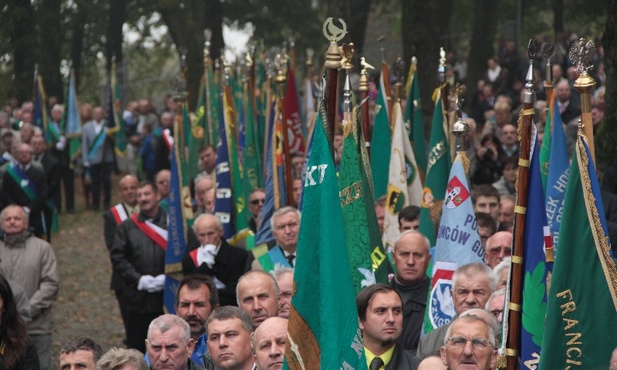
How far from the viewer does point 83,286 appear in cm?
1931

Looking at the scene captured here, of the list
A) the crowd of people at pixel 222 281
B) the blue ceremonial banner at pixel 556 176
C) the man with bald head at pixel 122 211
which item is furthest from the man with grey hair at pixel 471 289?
the man with bald head at pixel 122 211

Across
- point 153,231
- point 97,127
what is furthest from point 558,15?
point 153,231

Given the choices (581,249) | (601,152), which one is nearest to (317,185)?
(581,249)

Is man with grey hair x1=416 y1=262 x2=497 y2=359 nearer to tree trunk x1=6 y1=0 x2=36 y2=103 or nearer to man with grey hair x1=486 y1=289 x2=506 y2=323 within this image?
man with grey hair x1=486 y1=289 x2=506 y2=323

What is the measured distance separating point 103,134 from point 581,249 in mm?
18535

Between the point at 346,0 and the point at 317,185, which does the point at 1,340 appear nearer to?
the point at 317,185

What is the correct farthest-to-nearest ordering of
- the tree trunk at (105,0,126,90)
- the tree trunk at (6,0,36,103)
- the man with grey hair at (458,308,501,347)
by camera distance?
the tree trunk at (105,0,126,90) → the tree trunk at (6,0,36,103) → the man with grey hair at (458,308,501,347)

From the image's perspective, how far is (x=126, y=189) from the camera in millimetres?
13852

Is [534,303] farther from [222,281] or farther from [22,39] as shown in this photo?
[22,39]

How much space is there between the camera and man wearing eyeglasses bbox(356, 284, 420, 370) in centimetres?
787

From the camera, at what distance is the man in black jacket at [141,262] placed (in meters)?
12.5

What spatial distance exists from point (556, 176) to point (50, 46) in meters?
15.4

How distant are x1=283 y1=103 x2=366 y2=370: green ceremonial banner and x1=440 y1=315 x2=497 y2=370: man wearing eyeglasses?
1.60ft

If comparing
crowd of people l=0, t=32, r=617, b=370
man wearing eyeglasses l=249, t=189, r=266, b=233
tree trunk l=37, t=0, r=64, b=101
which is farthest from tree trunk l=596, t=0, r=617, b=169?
tree trunk l=37, t=0, r=64, b=101
